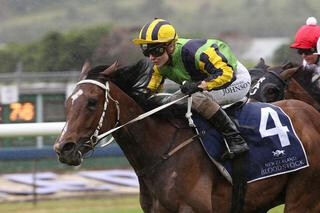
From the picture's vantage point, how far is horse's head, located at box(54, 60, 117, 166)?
16.4 ft

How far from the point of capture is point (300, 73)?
6.64 metres

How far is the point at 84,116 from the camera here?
16.7ft

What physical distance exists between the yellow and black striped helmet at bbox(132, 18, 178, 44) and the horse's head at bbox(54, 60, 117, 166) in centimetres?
34

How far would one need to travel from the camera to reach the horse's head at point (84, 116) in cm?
500

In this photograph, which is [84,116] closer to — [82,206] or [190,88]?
[190,88]

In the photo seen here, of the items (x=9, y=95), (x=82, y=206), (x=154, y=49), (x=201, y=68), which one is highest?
(x=154, y=49)

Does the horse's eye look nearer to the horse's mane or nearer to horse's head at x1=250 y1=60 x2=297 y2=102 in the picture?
the horse's mane

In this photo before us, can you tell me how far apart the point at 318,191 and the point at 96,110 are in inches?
69.3

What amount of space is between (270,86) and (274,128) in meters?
0.83

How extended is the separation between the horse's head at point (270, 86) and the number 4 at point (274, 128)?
2.35ft

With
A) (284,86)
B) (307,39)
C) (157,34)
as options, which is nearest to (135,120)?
(157,34)

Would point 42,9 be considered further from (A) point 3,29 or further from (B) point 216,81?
(B) point 216,81

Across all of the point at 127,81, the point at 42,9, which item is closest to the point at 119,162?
the point at 127,81

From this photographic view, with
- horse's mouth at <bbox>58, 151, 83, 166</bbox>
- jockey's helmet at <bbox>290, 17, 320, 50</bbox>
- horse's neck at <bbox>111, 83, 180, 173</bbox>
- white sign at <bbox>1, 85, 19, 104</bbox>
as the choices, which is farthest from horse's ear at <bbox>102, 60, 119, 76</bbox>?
white sign at <bbox>1, 85, 19, 104</bbox>
